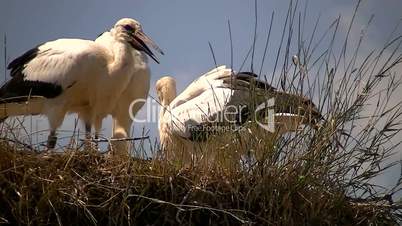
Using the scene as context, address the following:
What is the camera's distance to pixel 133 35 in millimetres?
8102

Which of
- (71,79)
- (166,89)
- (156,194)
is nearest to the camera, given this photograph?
(156,194)

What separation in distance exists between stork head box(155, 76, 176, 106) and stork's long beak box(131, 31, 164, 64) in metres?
1.21

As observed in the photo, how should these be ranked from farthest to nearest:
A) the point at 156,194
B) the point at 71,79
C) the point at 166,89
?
the point at 166,89 → the point at 71,79 → the point at 156,194

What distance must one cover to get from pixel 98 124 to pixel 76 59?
0.79m

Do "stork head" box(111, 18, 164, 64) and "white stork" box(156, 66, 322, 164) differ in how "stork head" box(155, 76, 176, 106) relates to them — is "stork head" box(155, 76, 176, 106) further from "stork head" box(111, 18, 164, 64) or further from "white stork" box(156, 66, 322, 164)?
"stork head" box(111, 18, 164, 64)

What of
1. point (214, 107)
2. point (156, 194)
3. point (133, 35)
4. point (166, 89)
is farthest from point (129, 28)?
point (156, 194)

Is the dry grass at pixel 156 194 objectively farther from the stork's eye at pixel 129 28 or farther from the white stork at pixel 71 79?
the stork's eye at pixel 129 28

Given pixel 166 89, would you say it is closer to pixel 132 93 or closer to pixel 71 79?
pixel 132 93

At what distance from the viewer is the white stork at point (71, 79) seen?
7527 millimetres

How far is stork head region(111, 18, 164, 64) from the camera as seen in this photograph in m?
8.05

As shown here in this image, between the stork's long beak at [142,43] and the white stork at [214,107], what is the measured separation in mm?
583

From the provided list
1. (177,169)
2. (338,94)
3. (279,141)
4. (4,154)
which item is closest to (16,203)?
(4,154)

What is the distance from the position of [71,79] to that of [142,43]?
0.90m

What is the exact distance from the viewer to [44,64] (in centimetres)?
772
